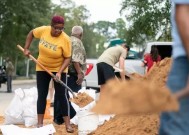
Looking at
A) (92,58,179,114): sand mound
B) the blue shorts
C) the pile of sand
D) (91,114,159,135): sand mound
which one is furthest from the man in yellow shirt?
(92,58,179,114): sand mound

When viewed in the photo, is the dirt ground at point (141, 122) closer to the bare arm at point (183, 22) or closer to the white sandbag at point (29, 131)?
the white sandbag at point (29, 131)

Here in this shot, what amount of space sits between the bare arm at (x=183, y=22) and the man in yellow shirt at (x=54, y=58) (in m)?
4.24

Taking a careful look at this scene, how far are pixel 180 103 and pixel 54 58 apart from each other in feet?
14.5

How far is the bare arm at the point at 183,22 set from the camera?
275 centimetres

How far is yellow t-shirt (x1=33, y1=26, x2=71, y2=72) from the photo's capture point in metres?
7.04

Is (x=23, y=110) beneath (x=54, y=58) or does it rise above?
beneath

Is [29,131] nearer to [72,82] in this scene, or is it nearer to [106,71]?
[72,82]

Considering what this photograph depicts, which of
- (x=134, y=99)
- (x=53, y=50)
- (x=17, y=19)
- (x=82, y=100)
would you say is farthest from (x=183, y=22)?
(x=17, y=19)

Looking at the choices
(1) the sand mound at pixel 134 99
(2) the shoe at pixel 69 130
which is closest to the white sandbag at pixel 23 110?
(2) the shoe at pixel 69 130

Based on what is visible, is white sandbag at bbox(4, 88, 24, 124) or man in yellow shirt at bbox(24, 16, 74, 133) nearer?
man in yellow shirt at bbox(24, 16, 74, 133)

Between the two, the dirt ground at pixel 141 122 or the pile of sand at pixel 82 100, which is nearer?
the dirt ground at pixel 141 122

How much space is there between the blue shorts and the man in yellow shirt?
416 cm

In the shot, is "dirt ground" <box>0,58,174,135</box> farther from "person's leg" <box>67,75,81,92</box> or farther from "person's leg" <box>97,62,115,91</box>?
"person's leg" <box>97,62,115,91</box>

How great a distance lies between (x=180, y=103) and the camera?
2818 mm
